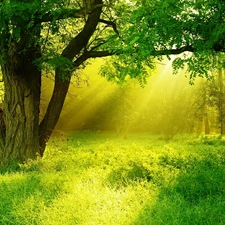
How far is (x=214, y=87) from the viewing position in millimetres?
33562

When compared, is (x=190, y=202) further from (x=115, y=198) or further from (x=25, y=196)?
(x=25, y=196)

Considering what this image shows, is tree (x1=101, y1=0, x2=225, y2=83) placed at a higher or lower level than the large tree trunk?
higher

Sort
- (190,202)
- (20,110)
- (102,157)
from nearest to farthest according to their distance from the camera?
(190,202) < (20,110) < (102,157)

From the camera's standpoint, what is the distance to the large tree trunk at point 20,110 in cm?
1080

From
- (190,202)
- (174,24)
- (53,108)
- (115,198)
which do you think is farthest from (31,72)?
(190,202)

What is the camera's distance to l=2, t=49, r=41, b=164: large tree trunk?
10805mm

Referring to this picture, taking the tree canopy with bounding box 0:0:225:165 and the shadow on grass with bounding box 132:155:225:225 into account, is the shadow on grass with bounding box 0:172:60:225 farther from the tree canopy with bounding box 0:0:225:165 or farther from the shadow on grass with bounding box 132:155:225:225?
the tree canopy with bounding box 0:0:225:165

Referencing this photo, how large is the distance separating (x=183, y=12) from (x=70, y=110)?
112 ft

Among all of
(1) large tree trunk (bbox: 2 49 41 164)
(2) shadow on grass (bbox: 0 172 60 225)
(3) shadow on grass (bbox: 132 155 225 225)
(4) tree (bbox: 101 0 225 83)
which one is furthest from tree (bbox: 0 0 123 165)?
(3) shadow on grass (bbox: 132 155 225 225)

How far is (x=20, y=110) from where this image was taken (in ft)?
35.8

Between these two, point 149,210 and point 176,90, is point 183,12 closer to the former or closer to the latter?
point 149,210

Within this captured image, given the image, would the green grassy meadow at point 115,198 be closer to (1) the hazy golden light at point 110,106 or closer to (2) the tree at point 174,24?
(2) the tree at point 174,24


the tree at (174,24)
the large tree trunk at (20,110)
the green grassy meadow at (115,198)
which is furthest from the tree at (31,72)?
the tree at (174,24)

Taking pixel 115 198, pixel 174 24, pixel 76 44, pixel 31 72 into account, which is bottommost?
pixel 115 198
